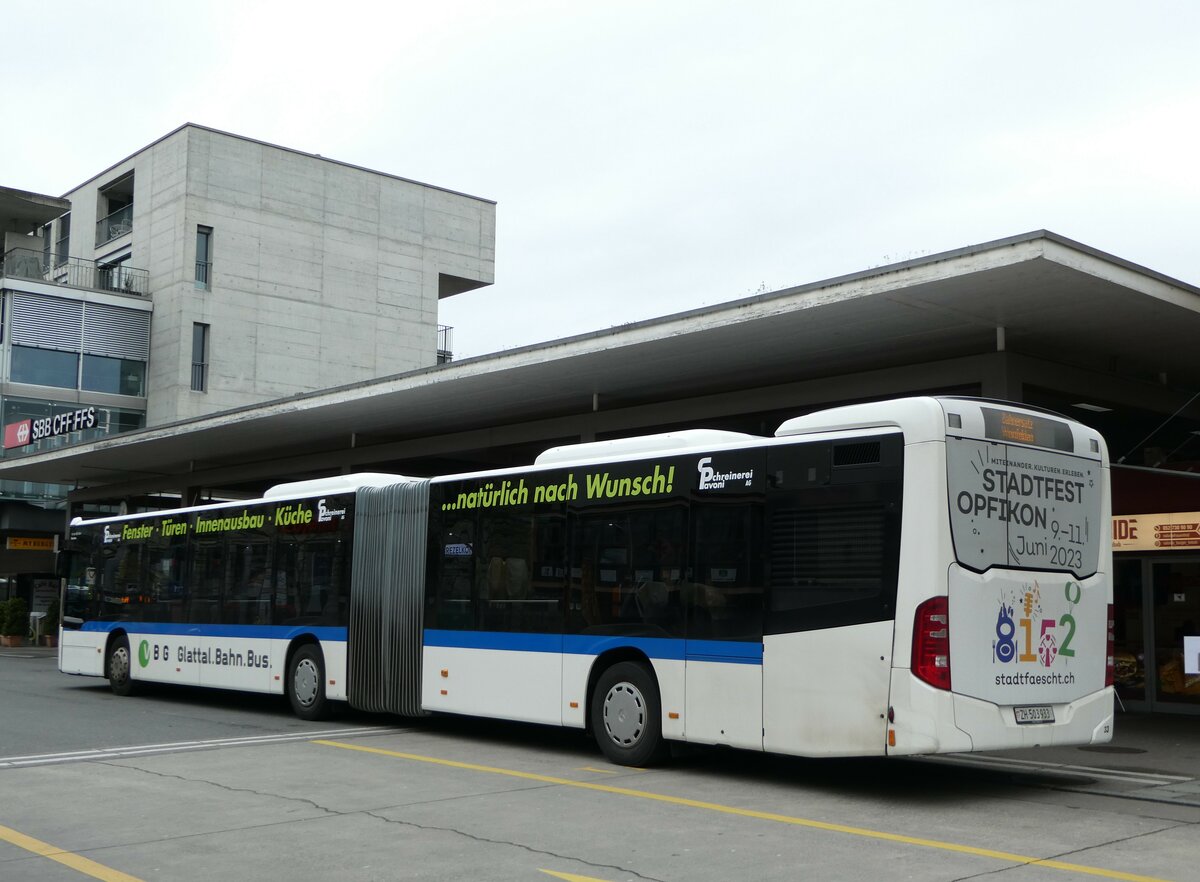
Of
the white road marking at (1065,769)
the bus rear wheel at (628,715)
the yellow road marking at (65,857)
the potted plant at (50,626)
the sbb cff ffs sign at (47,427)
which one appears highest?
the sbb cff ffs sign at (47,427)

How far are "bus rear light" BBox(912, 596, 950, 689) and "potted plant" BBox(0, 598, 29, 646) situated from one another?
3734 cm

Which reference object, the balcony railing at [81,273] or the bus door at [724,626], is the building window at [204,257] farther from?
the bus door at [724,626]

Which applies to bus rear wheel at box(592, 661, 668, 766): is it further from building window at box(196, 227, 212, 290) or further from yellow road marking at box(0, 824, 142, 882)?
building window at box(196, 227, 212, 290)

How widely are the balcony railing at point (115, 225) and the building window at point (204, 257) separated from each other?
3412 mm

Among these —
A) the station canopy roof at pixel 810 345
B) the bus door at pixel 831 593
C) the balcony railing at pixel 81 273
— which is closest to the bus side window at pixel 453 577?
the station canopy roof at pixel 810 345

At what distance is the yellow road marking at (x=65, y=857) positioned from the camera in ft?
24.6

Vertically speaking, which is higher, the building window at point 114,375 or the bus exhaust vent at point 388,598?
the building window at point 114,375

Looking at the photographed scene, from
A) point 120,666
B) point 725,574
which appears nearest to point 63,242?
point 120,666

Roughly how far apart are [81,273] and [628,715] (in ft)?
146

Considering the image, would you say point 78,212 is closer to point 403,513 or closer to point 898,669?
point 403,513

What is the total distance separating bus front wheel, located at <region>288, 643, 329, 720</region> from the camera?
16500 mm

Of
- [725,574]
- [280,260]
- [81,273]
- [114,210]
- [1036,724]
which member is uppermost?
[114,210]

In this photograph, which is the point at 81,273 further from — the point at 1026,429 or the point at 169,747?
the point at 1026,429

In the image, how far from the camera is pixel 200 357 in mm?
46781
